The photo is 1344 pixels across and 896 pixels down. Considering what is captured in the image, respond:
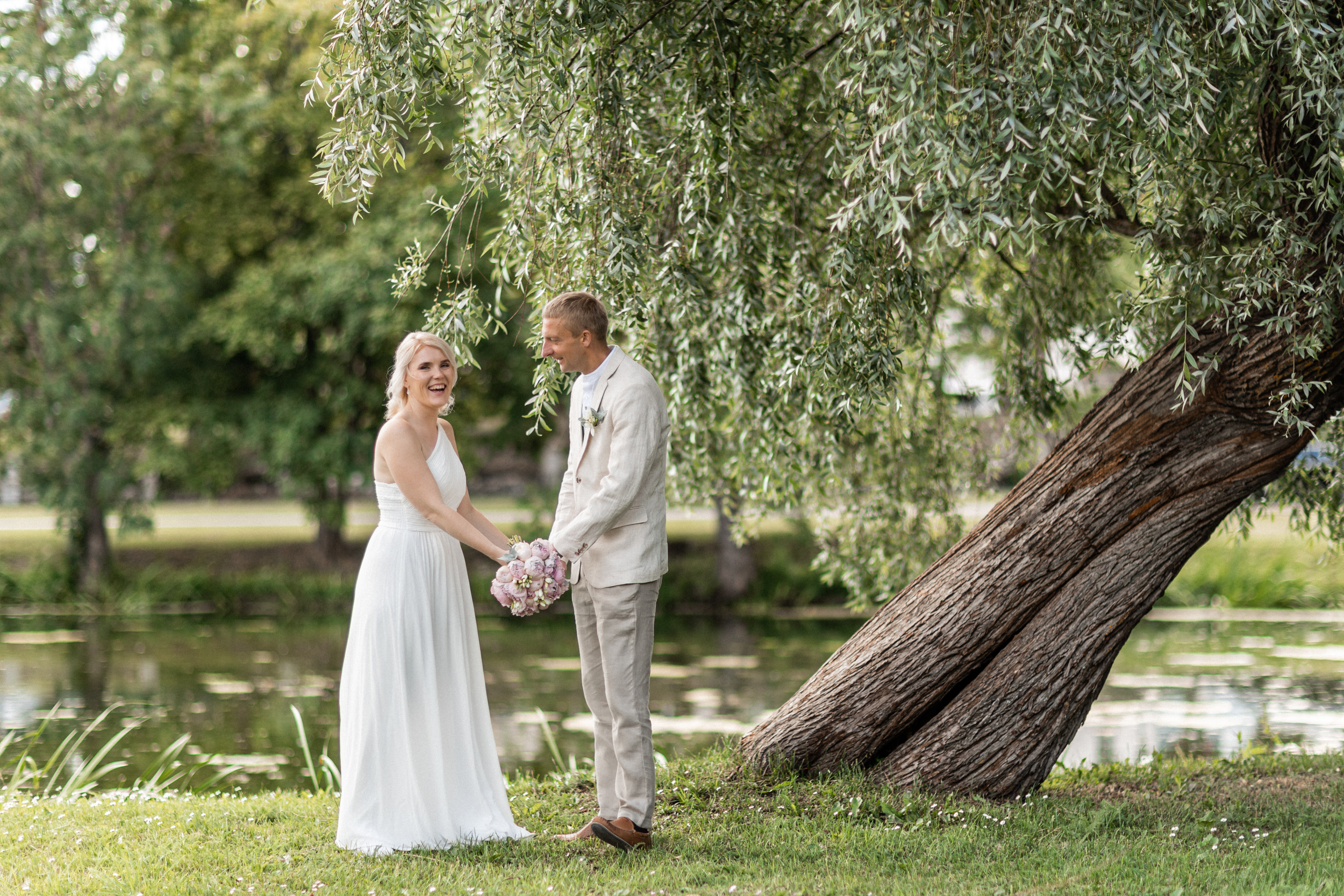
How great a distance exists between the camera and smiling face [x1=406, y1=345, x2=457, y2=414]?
479cm

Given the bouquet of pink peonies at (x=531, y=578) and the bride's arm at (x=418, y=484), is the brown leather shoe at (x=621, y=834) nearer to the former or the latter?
the bouquet of pink peonies at (x=531, y=578)

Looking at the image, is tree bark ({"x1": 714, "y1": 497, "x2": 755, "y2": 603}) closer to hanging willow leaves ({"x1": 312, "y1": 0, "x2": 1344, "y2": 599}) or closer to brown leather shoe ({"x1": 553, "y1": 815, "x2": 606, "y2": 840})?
hanging willow leaves ({"x1": 312, "y1": 0, "x2": 1344, "y2": 599})

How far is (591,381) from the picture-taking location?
4.60 metres

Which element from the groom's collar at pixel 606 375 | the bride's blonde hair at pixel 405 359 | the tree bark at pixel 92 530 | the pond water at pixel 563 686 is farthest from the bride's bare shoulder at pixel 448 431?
the tree bark at pixel 92 530

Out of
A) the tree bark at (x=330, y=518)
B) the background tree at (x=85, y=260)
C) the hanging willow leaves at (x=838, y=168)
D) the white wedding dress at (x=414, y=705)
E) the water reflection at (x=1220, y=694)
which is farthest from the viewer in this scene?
the tree bark at (x=330, y=518)

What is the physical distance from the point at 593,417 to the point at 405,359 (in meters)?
0.85

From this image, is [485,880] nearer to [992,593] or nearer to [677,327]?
[992,593]

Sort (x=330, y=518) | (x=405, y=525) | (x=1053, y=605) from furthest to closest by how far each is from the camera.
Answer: (x=330, y=518) → (x=1053, y=605) → (x=405, y=525)

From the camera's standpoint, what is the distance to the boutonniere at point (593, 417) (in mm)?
4531

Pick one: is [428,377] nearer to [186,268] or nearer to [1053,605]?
[1053,605]

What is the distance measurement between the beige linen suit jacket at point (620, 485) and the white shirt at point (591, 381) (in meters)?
0.02

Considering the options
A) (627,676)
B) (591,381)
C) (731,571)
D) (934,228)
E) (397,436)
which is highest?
(934,228)

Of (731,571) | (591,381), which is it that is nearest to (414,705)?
(591,381)

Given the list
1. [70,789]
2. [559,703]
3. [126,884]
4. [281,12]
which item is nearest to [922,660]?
[126,884]
